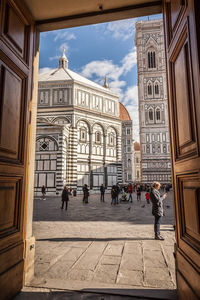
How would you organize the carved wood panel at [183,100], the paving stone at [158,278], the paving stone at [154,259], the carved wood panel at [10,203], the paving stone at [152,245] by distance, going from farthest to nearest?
the paving stone at [152,245] → the paving stone at [154,259] → the paving stone at [158,278] → the carved wood panel at [10,203] → the carved wood panel at [183,100]

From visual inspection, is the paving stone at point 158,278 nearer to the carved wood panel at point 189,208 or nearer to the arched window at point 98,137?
the carved wood panel at point 189,208

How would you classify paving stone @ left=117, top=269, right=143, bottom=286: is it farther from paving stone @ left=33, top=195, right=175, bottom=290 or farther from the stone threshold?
the stone threshold

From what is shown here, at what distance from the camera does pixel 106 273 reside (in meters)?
2.68

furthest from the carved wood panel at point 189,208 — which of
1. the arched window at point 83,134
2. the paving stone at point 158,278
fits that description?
the arched window at point 83,134

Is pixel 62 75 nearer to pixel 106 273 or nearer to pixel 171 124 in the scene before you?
pixel 171 124

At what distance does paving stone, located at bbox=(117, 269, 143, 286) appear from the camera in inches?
95.3

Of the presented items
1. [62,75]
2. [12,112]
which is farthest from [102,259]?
[62,75]

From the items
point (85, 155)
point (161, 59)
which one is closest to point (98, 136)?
point (85, 155)

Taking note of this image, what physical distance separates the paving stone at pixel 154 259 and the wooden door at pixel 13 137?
179cm

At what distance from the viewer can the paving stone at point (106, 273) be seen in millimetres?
2500

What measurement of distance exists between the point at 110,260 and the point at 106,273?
1.64 ft

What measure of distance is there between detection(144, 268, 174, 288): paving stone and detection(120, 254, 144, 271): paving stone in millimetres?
157

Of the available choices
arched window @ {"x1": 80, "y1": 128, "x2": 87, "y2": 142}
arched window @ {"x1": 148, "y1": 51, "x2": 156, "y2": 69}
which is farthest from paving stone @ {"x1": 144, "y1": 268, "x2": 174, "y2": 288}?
arched window @ {"x1": 148, "y1": 51, "x2": 156, "y2": 69}

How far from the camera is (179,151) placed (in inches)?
83.8
